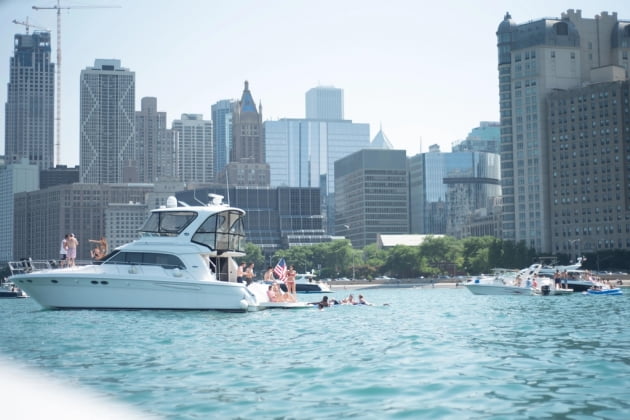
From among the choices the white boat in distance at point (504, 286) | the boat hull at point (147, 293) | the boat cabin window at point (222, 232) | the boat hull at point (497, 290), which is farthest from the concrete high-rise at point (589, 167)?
the boat hull at point (147, 293)

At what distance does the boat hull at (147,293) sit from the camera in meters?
40.6

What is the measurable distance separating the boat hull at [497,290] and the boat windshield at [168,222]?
3923cm

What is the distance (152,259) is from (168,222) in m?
2.18

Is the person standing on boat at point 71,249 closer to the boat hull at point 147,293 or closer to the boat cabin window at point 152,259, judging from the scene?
the boat hull at point 147,293

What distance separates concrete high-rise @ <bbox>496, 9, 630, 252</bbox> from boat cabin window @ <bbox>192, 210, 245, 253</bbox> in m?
129

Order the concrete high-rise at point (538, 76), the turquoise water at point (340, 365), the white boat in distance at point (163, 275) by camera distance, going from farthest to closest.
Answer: the concrete high-rise at point (538, 76), the white boat in distance at point (163, 275), the turquoise water at point (340, 365)

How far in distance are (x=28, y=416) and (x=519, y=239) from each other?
167 meters

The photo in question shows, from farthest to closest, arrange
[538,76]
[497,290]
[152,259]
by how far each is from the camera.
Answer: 1. [538,76]
2. [497,290]
3. [152,259]

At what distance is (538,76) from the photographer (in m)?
168

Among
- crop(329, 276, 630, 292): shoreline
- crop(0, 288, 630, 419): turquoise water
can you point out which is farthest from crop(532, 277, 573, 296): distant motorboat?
crop(329, 276, 630, 292): shoreline

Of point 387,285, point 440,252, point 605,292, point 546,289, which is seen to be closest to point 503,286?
point 546,289

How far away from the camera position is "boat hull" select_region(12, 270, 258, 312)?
40625 mm

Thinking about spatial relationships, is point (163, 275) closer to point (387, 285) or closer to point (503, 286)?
point (503, 286)

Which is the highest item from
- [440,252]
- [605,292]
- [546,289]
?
[440,252]
